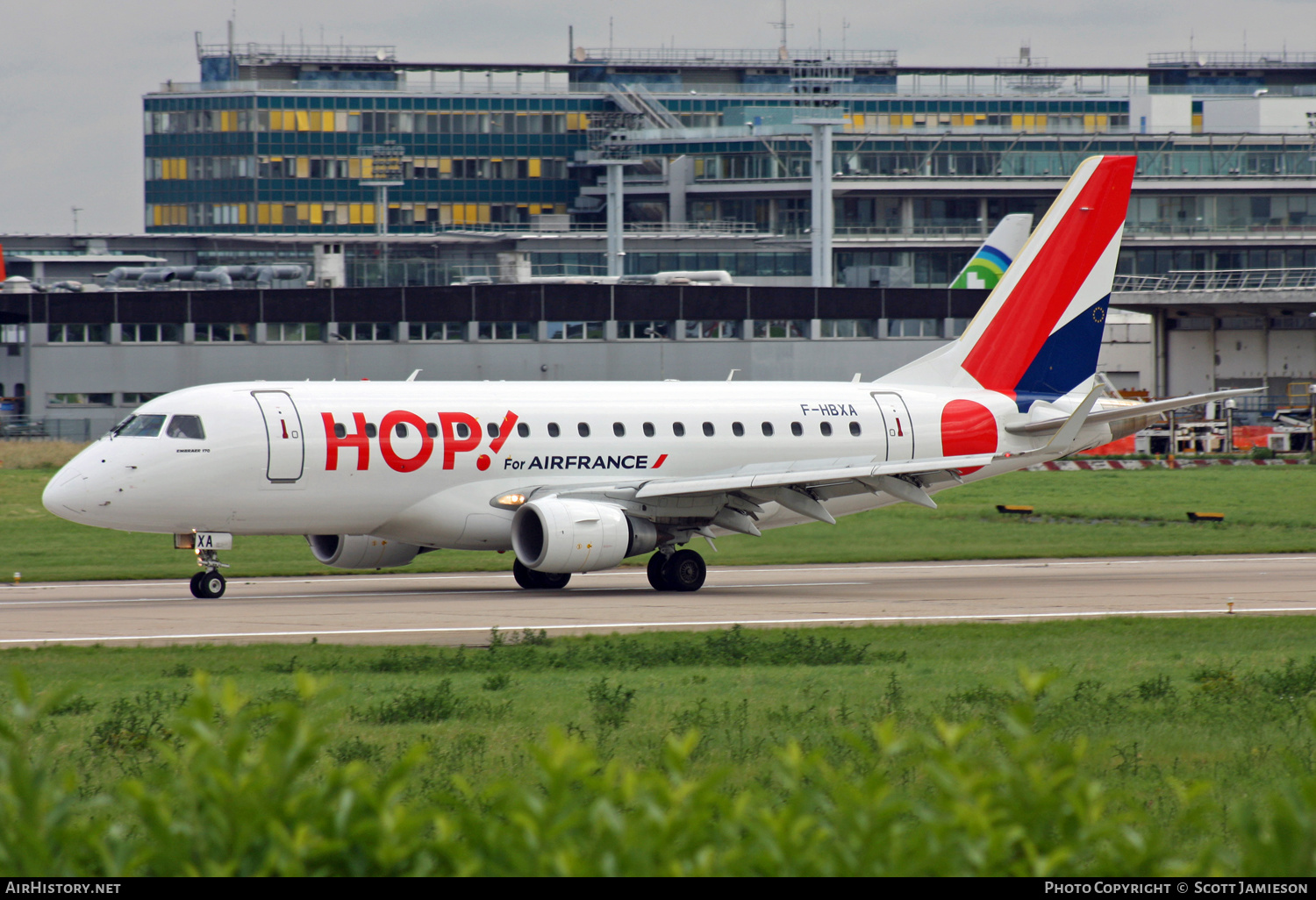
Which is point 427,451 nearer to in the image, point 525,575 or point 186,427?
point 525,575

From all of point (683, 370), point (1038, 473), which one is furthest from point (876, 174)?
point (1038, 473)

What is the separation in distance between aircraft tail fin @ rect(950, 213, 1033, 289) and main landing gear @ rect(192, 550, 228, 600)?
154 feet

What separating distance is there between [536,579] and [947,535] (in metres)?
15.5

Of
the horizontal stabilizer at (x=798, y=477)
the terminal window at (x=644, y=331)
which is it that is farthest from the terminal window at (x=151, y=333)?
the horizontal stabilizer at (x=798, y=477)

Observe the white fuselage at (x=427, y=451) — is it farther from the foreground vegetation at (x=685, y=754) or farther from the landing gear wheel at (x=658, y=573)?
the foreground vegetation at (x=685, y=754)

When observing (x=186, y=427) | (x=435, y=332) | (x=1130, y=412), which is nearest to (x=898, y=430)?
(x=1130, y=412)

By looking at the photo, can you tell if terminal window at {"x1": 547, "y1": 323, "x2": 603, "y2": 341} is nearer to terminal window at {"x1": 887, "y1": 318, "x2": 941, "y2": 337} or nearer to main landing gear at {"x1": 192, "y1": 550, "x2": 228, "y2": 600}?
terminal window at {"x1": 887, "y1": 318, "x2": 941, "y2": 337}

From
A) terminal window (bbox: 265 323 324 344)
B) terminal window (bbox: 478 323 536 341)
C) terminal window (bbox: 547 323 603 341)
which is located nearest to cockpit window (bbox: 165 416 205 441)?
terminal window (bbox: 265 323 324 344)

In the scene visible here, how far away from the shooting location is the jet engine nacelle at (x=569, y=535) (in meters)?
29.0

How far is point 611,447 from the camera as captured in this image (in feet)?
105

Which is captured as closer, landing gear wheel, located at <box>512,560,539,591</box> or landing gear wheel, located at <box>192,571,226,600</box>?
landing gear wheel, located at <box>192,571,226,600</box>

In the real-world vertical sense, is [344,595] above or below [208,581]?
below

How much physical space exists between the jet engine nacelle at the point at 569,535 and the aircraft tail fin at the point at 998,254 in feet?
143

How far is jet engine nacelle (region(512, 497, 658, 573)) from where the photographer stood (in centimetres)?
2903
